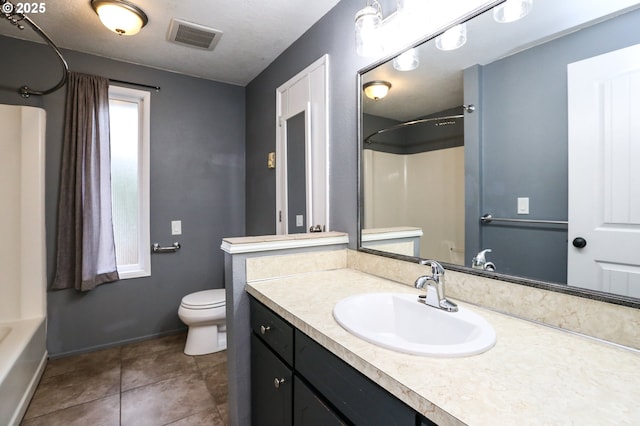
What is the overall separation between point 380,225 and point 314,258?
39cm

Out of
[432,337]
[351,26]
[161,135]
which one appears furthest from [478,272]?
[161,135]

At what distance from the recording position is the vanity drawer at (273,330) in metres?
1.09

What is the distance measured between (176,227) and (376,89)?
2.16 m

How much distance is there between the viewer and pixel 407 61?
1.42 meters

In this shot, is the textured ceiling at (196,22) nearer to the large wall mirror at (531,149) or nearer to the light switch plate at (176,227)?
the large wall mirror at (531,149)

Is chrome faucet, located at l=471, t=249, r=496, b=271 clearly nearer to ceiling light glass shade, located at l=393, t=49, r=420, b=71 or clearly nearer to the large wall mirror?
the large wall mirror

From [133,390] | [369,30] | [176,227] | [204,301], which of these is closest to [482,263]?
[369,30]

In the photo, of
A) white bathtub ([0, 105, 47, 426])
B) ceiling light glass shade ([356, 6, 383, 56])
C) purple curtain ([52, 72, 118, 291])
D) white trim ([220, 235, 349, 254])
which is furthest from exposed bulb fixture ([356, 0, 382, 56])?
white bathtub ([0, 105, 47, 426])

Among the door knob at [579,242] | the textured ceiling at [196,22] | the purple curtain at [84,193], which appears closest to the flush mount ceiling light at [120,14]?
the textured ceiling at [196,22]

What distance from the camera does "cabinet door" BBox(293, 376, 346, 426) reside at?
866 millimetres

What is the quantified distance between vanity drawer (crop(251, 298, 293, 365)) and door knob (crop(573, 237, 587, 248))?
924mm

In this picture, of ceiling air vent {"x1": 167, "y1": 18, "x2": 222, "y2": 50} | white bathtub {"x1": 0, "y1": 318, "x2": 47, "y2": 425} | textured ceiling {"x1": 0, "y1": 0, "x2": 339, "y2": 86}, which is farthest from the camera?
ceiling air vent {"x1": 167, "y1": 18, "x2": 222, "y2": 50}

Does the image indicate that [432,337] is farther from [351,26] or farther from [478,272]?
[351,26]

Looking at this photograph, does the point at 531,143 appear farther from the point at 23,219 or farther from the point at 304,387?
the point at 23,219
